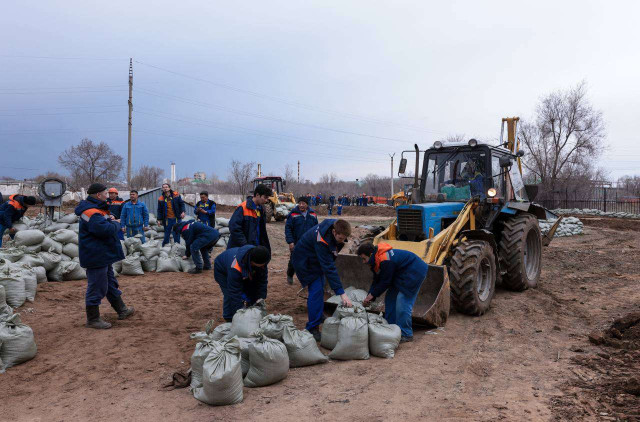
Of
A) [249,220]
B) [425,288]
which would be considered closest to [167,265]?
[249,220]

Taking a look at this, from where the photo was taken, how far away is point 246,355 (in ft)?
12.3

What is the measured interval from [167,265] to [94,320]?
3722 millimetres

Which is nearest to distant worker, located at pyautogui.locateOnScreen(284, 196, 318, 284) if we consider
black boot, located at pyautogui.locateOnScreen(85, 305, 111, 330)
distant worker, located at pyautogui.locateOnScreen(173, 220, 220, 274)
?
distant worker, located at pyautogui.locateOnScreen(173, 220, 220, 274)

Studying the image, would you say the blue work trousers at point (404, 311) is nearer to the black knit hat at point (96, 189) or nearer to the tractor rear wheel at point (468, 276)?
the tractor rear wheel at point (468, 276)

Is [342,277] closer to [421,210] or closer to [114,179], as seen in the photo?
[421,210]

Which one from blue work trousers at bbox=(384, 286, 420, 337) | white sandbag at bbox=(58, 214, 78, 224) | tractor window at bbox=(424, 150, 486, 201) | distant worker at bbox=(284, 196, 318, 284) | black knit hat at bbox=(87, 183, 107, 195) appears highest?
tractor window at bbox=(424, 150, 486, 201)

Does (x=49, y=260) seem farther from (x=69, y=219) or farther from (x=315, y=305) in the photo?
(x=315, y=305)

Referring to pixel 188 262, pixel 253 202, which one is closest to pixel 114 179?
pixel 188 262

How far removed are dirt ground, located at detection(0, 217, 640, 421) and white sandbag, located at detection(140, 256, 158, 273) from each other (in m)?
2.14

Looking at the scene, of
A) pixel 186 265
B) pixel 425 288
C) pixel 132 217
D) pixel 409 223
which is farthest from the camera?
pixel 132 217

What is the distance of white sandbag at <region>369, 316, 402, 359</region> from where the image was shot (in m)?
4.31

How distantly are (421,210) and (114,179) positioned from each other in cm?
4018

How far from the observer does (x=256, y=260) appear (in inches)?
164

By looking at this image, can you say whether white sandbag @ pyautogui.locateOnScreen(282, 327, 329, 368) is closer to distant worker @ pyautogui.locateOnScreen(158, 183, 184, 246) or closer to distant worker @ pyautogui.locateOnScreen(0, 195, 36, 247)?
distant worker @ pyautogui.locateOnScreen(158, 183, 184, 246)
